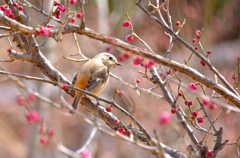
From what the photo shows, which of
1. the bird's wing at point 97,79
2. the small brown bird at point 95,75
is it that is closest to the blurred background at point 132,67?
the small brown bird at point 95,75

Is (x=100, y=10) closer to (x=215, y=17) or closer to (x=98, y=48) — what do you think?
(x=98, y=48)

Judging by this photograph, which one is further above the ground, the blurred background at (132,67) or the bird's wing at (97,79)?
the bird's wing at (97,79)

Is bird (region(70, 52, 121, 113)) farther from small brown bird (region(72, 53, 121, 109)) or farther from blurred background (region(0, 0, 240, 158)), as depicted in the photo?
blurred background (region(0, 0, 240, 158))

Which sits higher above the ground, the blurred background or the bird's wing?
the bird's wing

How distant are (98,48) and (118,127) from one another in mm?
8252

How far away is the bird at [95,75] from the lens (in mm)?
4742

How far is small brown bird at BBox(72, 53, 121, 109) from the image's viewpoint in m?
4.75

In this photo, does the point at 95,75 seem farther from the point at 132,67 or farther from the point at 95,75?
the point at 132,67

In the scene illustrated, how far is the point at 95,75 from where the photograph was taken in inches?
193

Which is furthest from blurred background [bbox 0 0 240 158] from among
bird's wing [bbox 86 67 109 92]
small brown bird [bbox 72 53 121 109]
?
bird's wing [bbox 86 67 109 92]

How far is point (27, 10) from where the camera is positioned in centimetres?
1141

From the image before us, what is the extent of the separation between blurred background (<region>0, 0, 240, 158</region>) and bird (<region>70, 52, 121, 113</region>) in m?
1.72

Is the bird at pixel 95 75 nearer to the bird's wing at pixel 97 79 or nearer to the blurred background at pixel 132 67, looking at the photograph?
the bird's wing at pixel 97 79

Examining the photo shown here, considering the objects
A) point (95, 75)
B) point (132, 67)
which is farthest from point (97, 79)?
point (132, 67)
